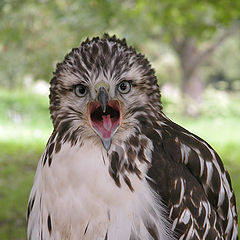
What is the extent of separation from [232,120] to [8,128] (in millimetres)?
8797

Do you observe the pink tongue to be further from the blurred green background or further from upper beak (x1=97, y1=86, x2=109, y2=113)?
the blurred green background

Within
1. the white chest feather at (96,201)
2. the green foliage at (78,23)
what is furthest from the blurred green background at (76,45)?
the white chest feather at (96,201)

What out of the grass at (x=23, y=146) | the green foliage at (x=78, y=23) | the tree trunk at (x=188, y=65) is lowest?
the grass at (x=23, y=146)

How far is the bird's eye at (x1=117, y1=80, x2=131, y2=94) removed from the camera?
2.11 metres

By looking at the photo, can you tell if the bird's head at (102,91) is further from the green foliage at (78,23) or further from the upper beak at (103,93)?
the green foliage at (78,23)

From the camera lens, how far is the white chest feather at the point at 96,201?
2.14 m

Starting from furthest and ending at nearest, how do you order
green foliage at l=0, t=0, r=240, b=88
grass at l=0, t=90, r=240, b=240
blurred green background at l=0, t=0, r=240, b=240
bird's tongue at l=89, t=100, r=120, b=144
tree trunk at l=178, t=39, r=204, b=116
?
1. tree trunk at l=178, t=39, r=204, b=116
2. green foliage at l=0, t=0, r=240, b=88
3. blurred green background at l=0, t=0, r=240, b=240
4. grass at l=0, t=90, r=240, b=240
5. bird's tongue at l=89, t=100, r=120, b=144

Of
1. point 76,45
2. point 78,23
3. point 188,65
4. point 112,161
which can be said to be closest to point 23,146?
point 78,23

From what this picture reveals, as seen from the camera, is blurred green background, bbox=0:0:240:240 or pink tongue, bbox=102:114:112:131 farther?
blurred green background, bbox=0:0:240:240

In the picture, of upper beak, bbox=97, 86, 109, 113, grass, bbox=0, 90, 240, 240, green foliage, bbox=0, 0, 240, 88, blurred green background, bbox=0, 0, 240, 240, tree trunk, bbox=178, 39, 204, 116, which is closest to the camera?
upper beak, bbox=97, 86, 109, 113

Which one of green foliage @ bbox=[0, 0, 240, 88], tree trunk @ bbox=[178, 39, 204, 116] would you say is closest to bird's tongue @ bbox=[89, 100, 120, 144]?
green foliage @ bbox=[0, 0, 240, 88]

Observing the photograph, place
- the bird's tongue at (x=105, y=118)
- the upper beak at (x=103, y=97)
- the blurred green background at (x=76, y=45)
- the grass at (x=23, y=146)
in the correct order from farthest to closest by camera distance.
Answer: the blurred green background at (x=76, y=45) → the grass at (x=23, y=146) → the bird's tongue at (x=105, y=118) → the upper beak at (x=103, y=97)

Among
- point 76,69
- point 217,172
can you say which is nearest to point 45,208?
point 76,69

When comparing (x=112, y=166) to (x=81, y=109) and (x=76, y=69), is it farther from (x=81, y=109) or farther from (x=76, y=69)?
(x=76, y=69)
